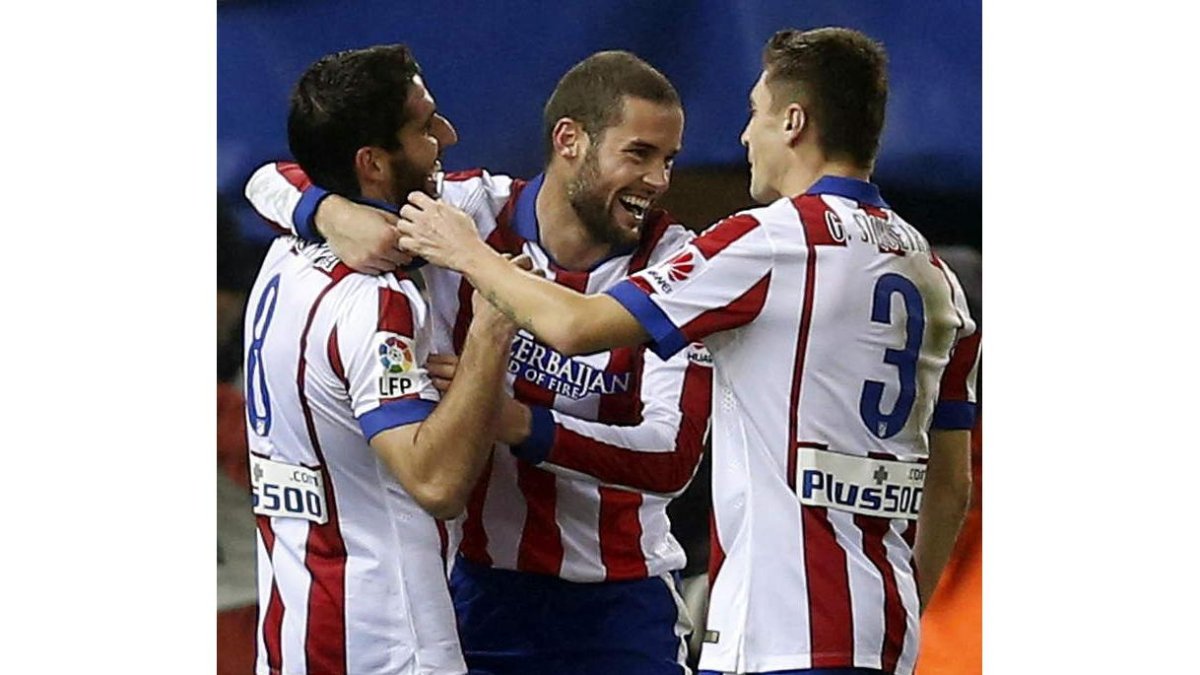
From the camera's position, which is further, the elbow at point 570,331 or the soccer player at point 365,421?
the soccer player at point 365,421

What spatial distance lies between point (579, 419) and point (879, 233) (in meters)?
0.56

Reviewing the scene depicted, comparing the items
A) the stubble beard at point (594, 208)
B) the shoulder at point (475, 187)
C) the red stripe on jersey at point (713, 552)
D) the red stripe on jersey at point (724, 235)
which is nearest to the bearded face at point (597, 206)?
the stubble beard at point (594, 208)

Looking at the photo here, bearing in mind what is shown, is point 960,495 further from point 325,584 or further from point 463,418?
point 325,584

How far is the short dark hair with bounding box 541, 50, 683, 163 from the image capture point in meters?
2.80

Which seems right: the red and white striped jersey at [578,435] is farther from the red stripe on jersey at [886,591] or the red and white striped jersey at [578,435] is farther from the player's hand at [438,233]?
the red stripe on jersey at [886,591]

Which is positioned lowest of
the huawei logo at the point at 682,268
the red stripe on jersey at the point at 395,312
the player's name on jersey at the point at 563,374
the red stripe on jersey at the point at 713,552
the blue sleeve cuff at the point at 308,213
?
the red stripe on jersey at the point at 713,552

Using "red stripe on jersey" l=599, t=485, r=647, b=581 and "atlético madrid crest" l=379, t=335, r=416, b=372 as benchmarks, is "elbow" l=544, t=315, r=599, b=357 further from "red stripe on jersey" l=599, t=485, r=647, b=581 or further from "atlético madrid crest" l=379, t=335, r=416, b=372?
"red stripe on jersey" l=599, t=485, r=647, b=581

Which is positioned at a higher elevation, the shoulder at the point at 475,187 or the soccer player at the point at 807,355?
the shoulder at the point at 475,187

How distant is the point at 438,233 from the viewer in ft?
8.80

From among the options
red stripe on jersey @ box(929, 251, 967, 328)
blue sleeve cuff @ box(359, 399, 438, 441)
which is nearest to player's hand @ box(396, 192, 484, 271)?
blue sleeve cuff @ box(359, 399, 438, 441)

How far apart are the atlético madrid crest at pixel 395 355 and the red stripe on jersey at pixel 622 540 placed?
0.39 meters

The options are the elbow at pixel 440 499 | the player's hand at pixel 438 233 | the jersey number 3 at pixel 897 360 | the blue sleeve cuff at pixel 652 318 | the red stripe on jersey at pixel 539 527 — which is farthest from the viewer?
the red stripe on jersey at pixel 539 527

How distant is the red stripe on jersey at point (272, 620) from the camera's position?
2891 mm

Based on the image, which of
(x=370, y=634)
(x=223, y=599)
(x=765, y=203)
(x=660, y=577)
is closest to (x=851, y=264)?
(x=765, y=203)
